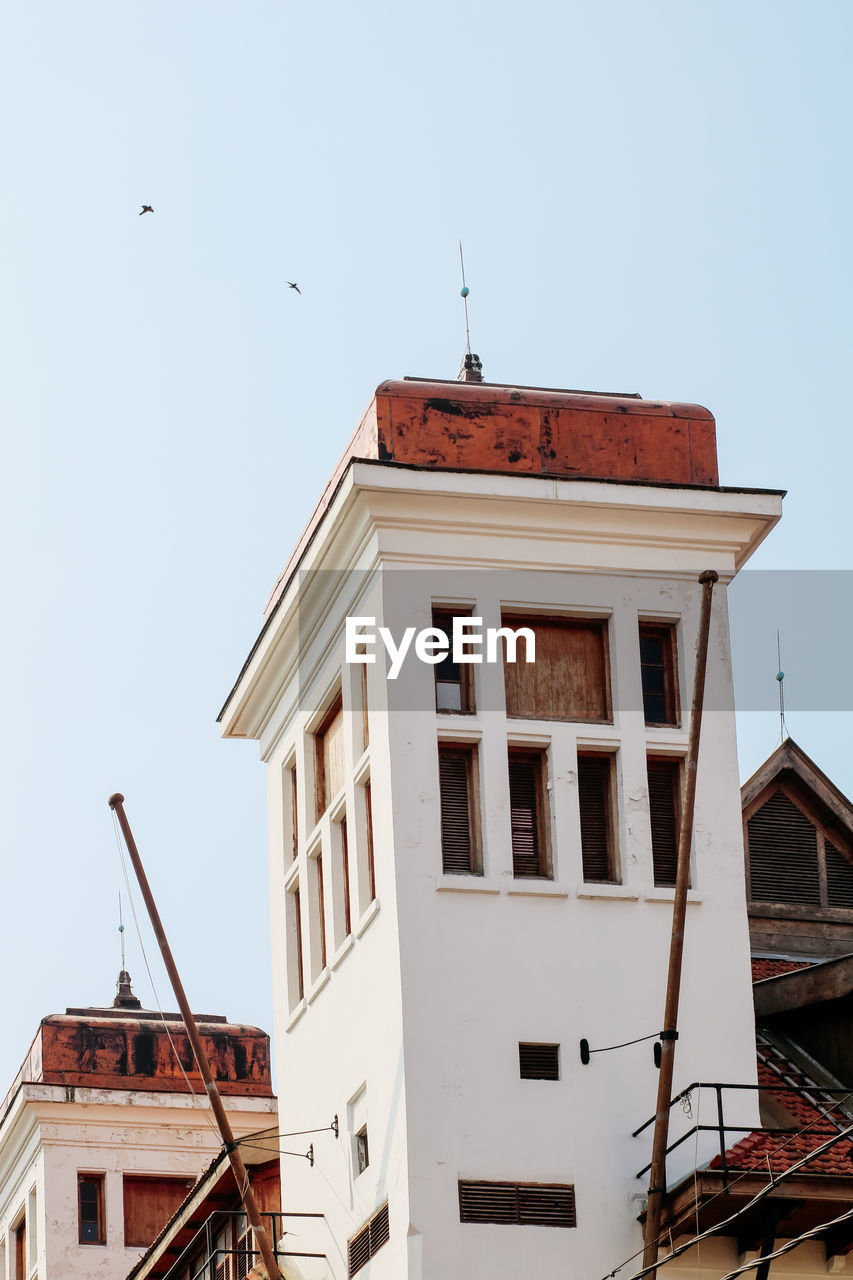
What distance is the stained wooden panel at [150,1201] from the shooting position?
154 ft

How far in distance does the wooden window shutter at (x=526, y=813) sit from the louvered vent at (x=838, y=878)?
803cm

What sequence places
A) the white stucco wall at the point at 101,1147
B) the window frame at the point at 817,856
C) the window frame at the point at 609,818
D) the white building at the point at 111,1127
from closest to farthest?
the window frame at the point at 609,818 → the window frame at the point at 817,856 → the white stucco wall at the point at 101,1147 → the white building at the point at 111,1127

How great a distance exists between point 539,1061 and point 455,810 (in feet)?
10.3

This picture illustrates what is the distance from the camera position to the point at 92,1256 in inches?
1805

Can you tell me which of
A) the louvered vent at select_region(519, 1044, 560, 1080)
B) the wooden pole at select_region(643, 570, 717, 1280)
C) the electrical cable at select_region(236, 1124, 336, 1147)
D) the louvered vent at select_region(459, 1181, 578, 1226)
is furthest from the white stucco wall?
the wooden pole at select_region(643, 570, 717, 1280)

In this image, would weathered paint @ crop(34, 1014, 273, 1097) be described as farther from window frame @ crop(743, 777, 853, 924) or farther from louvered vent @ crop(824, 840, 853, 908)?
louvered vent @ crop(824, 840, 853, 908)

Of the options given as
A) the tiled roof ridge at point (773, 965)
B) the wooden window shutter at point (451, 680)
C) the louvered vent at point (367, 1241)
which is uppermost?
the wooden window shutter at point (451, 680)

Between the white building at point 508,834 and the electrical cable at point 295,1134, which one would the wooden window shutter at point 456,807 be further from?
the electrical cable at point 295,1134

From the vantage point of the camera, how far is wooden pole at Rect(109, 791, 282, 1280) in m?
29.7

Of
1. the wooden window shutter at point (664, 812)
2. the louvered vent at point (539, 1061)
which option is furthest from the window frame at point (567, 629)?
the louvered vent at point (539, 1061)

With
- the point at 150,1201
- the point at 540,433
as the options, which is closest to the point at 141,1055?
the point at 150,1201

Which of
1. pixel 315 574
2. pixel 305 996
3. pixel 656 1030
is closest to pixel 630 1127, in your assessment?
pixel 656 1030

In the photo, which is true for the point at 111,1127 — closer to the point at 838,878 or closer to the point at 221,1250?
the point at 221,1250

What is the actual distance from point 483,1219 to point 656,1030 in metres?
3.10
